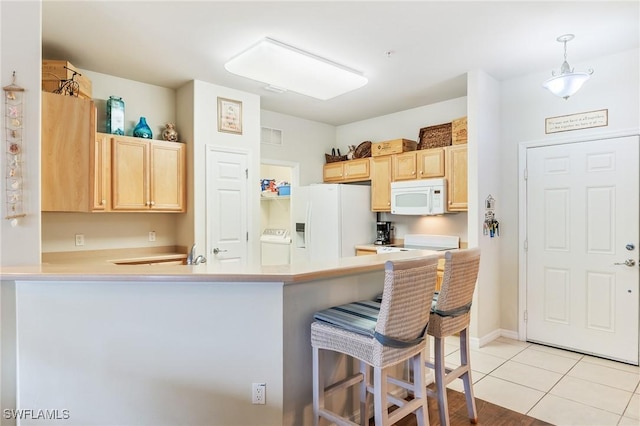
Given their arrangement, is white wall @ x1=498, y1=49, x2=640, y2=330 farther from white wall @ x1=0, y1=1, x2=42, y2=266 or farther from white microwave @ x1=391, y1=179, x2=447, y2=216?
white wall @ x1=0, y1=1, x2=42, y2=266

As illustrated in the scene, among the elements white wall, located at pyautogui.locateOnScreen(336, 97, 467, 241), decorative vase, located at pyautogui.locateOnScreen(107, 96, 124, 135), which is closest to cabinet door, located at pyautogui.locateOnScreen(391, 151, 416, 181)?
white wall, located at pyautogui.locateOnScreen(336, 97, 467, 241)

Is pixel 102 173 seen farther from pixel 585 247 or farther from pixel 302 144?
pixel 585 247

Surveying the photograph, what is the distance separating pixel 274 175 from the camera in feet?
22.6

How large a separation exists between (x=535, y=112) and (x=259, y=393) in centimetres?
369

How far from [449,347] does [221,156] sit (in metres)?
3.13

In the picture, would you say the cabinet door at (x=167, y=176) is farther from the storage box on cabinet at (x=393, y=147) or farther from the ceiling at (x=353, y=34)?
the storage box on cabinet at (x=393, y=147)

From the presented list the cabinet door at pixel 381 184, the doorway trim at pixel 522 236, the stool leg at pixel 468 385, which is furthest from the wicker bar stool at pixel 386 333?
the cabinet door at pixel 381 184

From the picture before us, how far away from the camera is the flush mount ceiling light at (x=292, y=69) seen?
3006 millimetres

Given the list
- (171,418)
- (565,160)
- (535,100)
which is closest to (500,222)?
(565,160)

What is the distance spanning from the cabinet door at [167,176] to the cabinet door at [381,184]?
2.49m

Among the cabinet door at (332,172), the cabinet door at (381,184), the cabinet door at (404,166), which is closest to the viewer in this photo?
the cabinet door at (404,166)

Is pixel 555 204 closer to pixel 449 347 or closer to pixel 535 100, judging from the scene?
pixel 535 100

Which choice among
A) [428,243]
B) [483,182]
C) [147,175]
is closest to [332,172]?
[428,243]

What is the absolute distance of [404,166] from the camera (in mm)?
4727
